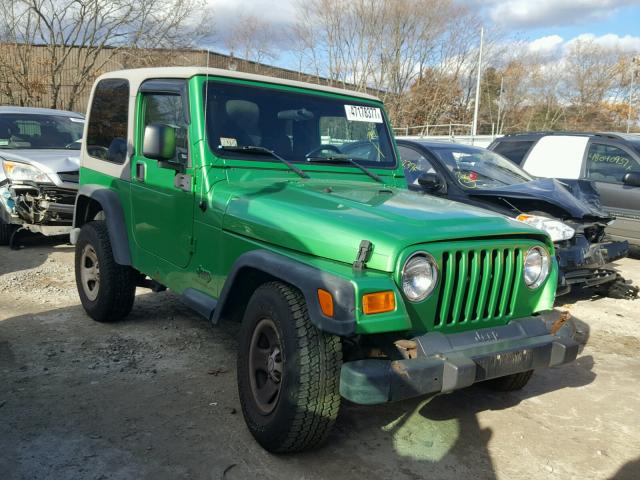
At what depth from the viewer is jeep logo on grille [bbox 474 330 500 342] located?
9.91ft

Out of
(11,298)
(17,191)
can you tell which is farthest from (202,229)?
(17,191)

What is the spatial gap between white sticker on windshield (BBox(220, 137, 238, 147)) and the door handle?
0.82 m

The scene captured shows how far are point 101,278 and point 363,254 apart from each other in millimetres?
2862

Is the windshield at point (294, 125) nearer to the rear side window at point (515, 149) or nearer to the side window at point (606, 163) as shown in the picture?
the rear side window at point (515, 149)

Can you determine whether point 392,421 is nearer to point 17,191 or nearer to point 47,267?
point 47,267

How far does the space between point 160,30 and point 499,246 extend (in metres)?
21.4

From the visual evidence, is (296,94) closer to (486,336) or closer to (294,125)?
(294,125)

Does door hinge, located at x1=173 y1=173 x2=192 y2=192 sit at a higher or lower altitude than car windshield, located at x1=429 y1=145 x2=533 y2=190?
lower

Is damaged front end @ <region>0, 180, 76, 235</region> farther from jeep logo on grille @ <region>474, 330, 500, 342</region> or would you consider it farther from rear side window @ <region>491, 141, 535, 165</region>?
rear side window @ <region>491, 141, 535, 165</region>

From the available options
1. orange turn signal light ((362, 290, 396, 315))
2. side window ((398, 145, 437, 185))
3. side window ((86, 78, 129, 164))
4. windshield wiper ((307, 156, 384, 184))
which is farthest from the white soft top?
side window ((398, 145, 437, 185))

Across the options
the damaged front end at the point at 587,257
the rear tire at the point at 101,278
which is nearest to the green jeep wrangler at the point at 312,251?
the rear tire at the point at 101,278

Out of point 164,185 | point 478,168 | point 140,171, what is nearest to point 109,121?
point 140,171

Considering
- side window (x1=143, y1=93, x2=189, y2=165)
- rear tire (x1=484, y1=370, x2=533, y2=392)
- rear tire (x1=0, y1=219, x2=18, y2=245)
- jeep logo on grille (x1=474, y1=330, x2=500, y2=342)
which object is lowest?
rear tire (x1=484, y1=370, x2=533, y2=392)

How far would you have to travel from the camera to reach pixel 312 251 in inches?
118
